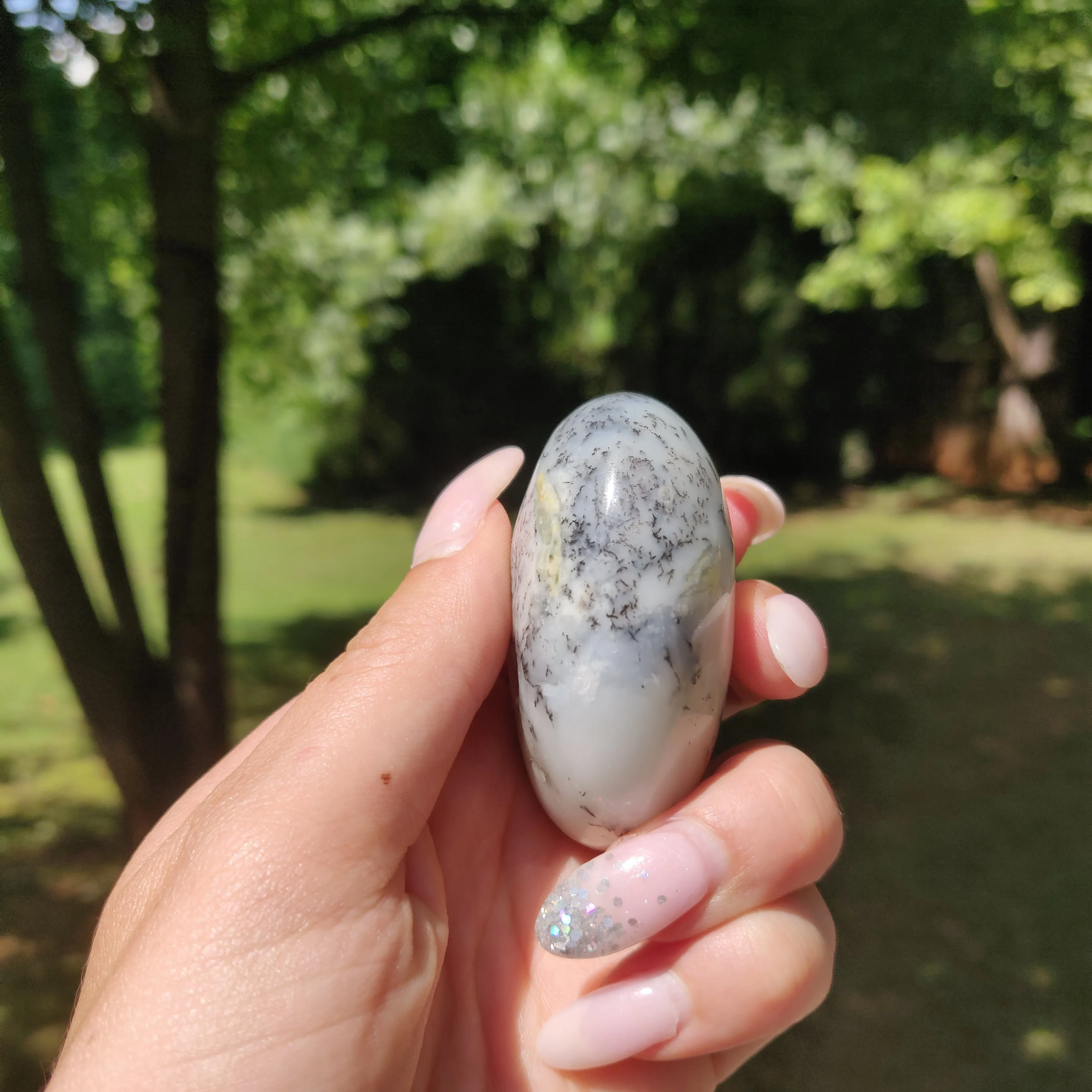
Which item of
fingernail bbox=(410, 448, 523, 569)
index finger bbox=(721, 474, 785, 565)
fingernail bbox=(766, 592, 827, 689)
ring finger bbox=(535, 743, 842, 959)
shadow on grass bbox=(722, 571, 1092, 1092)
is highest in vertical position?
fingernail bbox=(410, 448, 523, 569)

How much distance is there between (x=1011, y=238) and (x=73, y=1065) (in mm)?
9339

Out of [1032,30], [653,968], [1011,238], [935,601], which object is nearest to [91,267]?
[653,968]

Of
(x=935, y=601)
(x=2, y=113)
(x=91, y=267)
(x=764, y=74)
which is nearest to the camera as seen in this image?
(x=2, y=113)

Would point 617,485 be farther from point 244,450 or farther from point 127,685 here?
point 244,450

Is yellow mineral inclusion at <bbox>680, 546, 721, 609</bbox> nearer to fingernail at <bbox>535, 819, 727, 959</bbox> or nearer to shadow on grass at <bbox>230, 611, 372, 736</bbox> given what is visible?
fingernail at <bbox>535, 819, 727, 959</bbox>

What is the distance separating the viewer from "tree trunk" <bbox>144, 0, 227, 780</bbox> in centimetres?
277

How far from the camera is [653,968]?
4.74 feet

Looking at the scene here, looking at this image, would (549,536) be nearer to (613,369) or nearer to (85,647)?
(85,647)

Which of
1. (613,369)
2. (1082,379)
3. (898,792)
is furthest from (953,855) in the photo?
(1082,379)

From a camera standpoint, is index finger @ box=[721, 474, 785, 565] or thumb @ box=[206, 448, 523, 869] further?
index finger @ box=[721, 474, 785, 565]

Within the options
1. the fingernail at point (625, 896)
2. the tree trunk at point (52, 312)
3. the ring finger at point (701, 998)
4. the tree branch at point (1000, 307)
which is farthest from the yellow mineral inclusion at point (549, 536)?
the tree branch at point (1000, 307)

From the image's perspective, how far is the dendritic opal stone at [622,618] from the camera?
1340mm

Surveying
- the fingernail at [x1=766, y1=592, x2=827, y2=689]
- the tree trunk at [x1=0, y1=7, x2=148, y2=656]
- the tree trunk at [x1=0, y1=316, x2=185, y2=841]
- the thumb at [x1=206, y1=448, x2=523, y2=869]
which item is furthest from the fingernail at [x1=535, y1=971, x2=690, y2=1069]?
the tree trunk at [x1=0, y1=7, x2=148, y2=656]

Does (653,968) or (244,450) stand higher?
(653,968)
